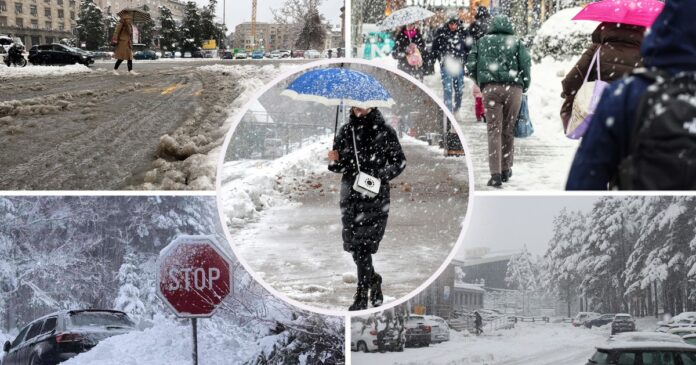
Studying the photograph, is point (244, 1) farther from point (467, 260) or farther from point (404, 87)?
point (467, 260)

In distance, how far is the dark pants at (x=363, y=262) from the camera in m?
3.18

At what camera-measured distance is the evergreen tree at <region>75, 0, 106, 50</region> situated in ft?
11.1

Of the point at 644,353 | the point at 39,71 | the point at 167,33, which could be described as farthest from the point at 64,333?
the point at 644,353

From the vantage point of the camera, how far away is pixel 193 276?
138 inches

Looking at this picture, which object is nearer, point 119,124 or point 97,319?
point 119,124

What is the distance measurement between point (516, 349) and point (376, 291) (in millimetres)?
903

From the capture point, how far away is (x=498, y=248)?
11.5ft

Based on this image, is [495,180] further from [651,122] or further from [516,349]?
[651,122]

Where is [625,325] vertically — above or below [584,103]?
below

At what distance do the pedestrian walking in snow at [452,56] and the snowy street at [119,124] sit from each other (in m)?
0.77

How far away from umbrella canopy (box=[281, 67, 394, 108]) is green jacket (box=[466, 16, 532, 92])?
53 cm

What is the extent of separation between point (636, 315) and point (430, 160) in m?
1.52

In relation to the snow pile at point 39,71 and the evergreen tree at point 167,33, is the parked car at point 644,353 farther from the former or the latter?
the snow pile at point 39,71

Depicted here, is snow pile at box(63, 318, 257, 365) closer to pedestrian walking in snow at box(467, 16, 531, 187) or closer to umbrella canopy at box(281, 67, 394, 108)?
umbrella canopy at box(281, 67, 394, 108)
